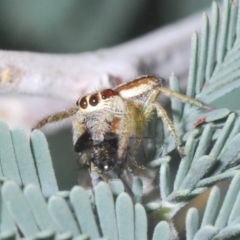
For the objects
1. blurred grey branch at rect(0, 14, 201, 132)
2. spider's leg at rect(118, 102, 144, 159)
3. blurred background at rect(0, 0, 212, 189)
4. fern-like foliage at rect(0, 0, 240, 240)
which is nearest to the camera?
fern-like foliage at rect(0, 0, 240, 240)

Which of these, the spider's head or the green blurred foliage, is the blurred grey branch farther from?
the spider's head

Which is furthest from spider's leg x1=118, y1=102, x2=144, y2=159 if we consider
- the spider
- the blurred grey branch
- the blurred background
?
the blurred background

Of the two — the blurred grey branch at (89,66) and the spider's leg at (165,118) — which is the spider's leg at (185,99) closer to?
the spider's leg at (165,118)

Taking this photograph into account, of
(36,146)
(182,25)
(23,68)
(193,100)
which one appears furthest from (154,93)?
(182,25)

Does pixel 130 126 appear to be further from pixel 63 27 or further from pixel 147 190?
pixel 63 27

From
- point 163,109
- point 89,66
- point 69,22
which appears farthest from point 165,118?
point 69,22


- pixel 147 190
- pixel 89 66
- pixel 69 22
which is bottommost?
pixel 147 190
